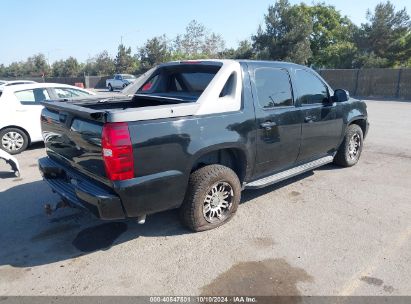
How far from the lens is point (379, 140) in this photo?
8.97 m

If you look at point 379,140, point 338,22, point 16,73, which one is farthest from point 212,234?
point 16,73

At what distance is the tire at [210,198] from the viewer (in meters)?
3.75

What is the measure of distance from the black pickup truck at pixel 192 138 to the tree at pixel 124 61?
55.7 metres

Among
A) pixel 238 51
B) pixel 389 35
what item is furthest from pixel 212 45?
pixel 389 35

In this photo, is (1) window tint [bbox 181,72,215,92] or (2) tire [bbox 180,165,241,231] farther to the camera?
(1) window tint [bbox 181,72,215,92]

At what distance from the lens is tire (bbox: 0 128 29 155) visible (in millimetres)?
7554

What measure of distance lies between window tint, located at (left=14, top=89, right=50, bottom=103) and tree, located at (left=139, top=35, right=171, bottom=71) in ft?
151

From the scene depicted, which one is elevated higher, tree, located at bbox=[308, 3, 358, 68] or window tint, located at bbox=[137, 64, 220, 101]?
tree, located at bbox=[308, 3, 358, 68]

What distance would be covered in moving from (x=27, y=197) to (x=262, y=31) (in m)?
37.1

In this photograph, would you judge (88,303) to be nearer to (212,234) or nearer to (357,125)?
(212,234)

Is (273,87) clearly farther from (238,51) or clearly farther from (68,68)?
(68,68)

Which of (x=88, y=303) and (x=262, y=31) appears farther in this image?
(x=262, y=31)

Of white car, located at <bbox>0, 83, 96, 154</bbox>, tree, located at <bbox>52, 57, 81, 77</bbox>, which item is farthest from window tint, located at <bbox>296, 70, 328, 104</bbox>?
tree, located at <bbox>52, 57, 81, 77</bbox>

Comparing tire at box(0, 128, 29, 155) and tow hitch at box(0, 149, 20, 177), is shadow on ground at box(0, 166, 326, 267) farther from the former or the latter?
tire at box(0, 128, 29, 155)
